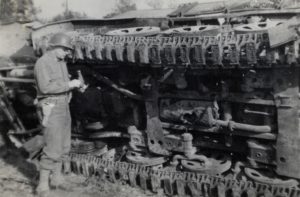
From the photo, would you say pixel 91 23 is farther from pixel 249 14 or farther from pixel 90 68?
pixel 249 14

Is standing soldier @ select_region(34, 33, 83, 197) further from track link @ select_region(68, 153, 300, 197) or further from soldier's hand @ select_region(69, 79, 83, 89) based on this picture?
track link @ select_region(68, 153, 300, 197)

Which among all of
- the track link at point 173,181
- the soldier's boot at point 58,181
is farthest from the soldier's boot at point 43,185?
the track link at point 173,181

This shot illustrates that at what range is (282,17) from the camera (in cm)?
581

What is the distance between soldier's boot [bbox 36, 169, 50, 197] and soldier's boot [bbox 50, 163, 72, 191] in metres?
0.12

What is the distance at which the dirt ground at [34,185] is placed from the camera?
21.7ft

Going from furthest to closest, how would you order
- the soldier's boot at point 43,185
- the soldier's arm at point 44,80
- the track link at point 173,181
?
the soldier's boot at point 43,185 < the soldier's arm at point 44,80 < the track link at point 173,181

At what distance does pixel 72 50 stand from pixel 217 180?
2667 mm

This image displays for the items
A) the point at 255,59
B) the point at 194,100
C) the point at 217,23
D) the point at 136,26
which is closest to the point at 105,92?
the point at 136,26

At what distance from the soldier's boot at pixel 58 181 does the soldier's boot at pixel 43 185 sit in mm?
121

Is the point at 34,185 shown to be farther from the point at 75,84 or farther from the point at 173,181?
the point at 173,181

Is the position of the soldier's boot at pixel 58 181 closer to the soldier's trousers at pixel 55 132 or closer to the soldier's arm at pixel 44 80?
the soldier's trousers at pixel 55 132

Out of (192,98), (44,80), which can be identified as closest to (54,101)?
(44,80)

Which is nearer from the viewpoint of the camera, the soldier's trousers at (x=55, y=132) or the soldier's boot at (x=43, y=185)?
the soldier's trousers at (x=55, y=132)

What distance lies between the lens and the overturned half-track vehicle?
5.41 meters
